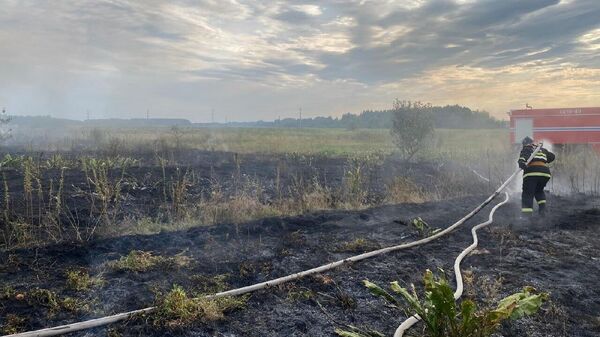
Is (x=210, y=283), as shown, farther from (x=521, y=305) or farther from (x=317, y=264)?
(x=521, y=305)

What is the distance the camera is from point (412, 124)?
15391 millimetres

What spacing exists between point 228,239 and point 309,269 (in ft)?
5.10

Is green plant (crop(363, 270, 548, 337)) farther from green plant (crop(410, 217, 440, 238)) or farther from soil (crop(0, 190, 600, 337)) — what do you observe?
green plant (crop(410, 217, 440, 238))

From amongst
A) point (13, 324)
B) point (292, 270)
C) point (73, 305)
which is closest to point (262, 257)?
point (292, 270)

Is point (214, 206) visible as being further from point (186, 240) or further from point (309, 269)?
point (309, 269)

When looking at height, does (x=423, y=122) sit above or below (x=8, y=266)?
above

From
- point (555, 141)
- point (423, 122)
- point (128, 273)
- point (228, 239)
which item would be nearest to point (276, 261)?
point (228, 239)

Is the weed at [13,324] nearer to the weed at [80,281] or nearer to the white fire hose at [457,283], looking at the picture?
the weed at [80,281]

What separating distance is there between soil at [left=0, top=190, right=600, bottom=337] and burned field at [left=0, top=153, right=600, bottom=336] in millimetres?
15

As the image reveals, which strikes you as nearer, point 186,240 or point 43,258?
point 43,258

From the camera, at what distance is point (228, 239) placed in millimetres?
5664

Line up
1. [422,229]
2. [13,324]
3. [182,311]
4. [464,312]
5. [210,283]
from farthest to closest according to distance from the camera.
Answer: [422,229], [210,283], [182,311], [13,324], [464,312]

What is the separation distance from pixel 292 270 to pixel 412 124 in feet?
39.3

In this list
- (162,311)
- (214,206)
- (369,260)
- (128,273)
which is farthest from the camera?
(214,206)
